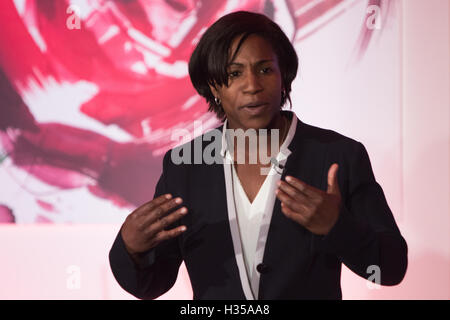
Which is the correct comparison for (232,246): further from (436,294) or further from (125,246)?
(436,294)

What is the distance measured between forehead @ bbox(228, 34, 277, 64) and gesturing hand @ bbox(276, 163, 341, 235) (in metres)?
0.34

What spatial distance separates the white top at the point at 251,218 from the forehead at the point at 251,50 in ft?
0.62

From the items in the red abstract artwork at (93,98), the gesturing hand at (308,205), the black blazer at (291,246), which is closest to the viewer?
the gesturing hand at (308,205)

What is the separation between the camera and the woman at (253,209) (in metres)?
1.06

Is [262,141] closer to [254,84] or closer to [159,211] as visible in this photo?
[254,84]

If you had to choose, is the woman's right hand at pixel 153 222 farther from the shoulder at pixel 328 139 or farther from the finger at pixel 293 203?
the shoulder at pixel 328 139

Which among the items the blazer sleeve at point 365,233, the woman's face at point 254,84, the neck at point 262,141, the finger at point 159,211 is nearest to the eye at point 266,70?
the woman's face at point 254,84

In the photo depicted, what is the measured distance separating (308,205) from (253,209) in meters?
0.24

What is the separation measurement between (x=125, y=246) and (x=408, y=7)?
1.67 metres

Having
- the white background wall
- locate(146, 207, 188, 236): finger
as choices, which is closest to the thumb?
locate(146, 207, 188, 236): finger

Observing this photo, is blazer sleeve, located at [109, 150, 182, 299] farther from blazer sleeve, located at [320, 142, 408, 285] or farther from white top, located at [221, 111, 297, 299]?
blazer sleeve, located at [320, 142, 408, 285]
